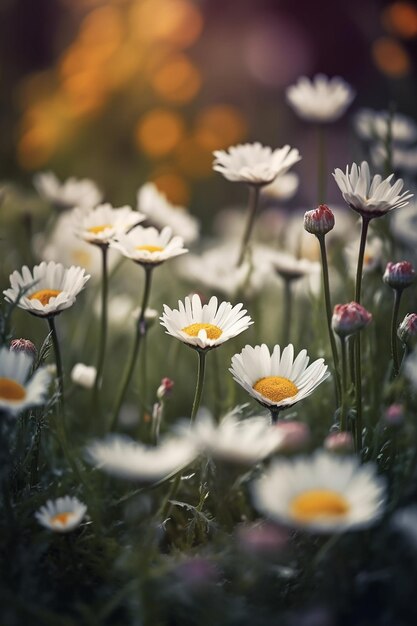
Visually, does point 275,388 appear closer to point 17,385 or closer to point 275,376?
point 275,376

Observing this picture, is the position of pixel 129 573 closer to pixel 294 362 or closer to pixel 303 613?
pixel 303 613

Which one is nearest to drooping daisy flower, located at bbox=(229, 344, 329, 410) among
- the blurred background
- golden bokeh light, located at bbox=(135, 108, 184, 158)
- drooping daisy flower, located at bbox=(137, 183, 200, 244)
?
drooping daisy flower, located at bbox=(137, 183, 200, 244)

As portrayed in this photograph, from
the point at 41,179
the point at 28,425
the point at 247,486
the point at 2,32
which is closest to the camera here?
the point at 28,425

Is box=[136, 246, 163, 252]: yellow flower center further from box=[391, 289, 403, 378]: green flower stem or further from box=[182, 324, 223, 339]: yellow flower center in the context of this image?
box=[391, 289, 403, 378]: green flower stem

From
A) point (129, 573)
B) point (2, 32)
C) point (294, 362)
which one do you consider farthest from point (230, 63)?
point (129, 573)

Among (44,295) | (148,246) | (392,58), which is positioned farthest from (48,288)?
(392,58)
